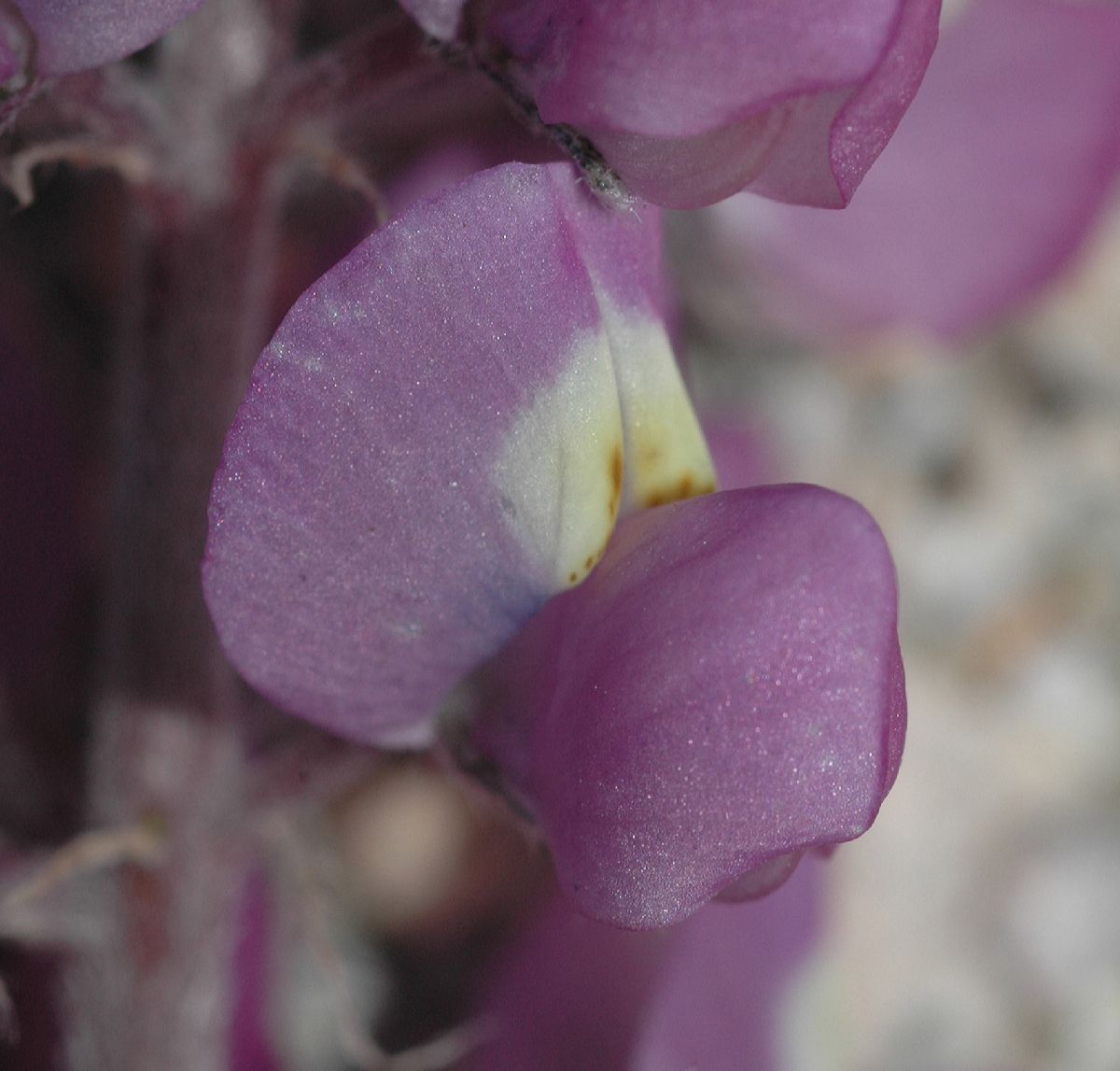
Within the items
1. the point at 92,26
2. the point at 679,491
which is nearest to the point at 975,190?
the point at 679,491

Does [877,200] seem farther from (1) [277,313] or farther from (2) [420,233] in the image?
(2) [420,233]

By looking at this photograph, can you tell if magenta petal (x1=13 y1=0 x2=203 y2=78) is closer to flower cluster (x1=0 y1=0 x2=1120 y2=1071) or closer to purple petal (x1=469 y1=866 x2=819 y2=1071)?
flower cluster (x1=0 y1=0 x2=1120 y2=1071)

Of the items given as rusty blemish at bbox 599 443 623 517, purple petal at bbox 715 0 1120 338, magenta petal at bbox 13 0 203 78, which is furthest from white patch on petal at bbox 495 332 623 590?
purple petal at bbox 715 0 1120 338

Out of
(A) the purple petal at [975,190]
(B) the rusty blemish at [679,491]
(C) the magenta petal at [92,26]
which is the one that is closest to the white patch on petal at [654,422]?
(B) the rusty blemish at [679,491]

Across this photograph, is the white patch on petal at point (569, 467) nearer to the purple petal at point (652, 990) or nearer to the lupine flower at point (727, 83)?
the lupine flower at point (727, 83)

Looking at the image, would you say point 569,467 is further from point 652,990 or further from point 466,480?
point 652,990

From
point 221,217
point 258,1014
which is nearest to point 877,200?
point 221,217

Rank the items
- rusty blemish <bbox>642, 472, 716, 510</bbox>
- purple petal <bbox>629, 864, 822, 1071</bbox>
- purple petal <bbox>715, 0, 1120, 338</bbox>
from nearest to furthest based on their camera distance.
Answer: rusty blemish <bbox>642, 472, 716, 510</bbox> < purple petal <bbox>629, 864, 822, 1071</bbox> < purple petal <bbox>715, 0, 1120, 338</bbox>
